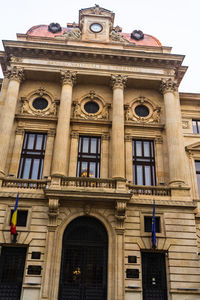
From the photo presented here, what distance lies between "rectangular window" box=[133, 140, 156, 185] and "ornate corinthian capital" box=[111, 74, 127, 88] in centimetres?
502

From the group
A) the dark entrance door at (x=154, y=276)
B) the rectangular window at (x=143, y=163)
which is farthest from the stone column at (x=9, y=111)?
the dark entrance door at (x=154, y=276)

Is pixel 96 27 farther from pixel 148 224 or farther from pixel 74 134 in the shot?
pixel 148 224

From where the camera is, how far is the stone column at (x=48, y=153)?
833 inches

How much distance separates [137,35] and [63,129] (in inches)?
593

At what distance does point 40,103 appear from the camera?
24.3 meters

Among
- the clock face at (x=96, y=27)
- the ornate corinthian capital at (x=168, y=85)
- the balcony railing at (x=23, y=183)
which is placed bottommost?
the balcony railing at (x=23, y=183)

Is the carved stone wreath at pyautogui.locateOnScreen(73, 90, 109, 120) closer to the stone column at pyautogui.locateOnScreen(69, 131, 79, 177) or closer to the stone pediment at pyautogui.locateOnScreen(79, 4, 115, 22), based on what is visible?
the stone column at pyautogui.locateOnScreen(69, 131, 79, 177)

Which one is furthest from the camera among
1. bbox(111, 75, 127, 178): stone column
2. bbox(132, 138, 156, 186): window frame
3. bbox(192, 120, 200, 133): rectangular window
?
bbox(192, 120, 200, 133): rectangular window

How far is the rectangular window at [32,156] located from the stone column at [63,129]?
1951 millimetres

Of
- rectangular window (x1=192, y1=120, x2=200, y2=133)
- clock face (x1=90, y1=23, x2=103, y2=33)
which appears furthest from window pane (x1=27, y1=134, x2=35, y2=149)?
rectangular window (x1=192, y1=120, x2=200, y2=133)

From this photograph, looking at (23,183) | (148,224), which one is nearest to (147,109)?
(148,224)

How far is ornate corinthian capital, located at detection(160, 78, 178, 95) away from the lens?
78.8 ft

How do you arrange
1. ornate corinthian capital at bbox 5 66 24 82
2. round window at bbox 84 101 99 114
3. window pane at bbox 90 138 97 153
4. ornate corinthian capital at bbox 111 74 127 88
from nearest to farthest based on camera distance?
window pane at bbox 90 138 97 153, ornate corinthian capital at bbox 5 66 24 82, ornate corinthian capital at bbox 111 74 127 88, round window at bbox 84 101 99 114

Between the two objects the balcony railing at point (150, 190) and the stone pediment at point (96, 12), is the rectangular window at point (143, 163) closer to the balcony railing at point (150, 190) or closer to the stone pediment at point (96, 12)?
the balcony railing at point (150, 190)
